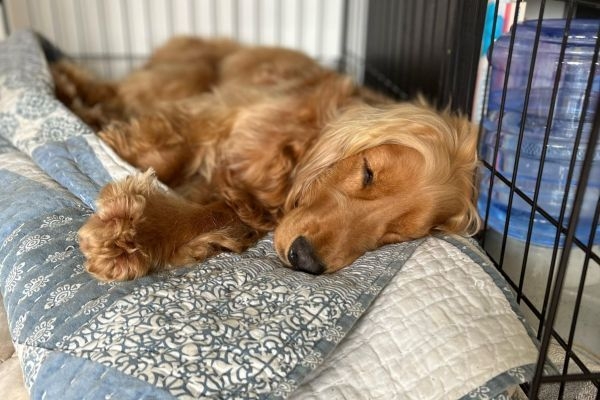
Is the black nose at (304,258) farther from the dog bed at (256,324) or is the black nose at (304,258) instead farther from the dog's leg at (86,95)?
the dog's leg at (86,95)

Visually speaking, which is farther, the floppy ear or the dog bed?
the floppy ear

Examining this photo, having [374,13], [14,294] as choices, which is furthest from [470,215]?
[374,13]

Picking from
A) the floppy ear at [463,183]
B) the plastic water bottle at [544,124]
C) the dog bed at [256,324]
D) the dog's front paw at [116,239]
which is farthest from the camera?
the plastic water bottle at [544,124]

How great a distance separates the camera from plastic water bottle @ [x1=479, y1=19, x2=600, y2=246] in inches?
66.0

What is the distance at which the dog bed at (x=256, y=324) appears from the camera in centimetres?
100

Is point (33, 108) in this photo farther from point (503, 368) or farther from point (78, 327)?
point (503, 368)

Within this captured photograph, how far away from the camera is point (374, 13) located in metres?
2.88

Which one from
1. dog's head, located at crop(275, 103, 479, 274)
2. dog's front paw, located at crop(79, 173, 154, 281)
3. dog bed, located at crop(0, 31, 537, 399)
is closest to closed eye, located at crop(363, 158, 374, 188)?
dog's head, located at crop(275, 103, 479, 274)

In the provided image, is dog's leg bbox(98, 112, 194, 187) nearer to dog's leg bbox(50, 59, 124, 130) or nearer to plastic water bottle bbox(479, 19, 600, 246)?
dog's leg bbox(50, 59, 124, 130)

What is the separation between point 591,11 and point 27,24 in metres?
2.64

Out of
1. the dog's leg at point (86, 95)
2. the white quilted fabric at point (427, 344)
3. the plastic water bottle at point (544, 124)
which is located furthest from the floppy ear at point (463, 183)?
the dog's leg at point (86, 95)

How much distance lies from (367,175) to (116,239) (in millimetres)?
602

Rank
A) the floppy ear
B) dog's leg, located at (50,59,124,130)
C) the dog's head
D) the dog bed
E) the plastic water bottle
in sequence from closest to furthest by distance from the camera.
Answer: the dog bed → the dog's head → the floppy ear → the plastic water bottle → dog's leg, located at (50,59,124,130)

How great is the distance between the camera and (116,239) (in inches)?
49.0
